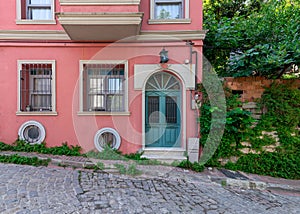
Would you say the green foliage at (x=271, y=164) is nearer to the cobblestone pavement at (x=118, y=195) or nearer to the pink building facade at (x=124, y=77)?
the cobblestone pavement at (x=118, y=195)

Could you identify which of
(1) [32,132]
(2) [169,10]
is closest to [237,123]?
(2) [169,10]

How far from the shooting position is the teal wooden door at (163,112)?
5461 mm

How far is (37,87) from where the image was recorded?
5.70 m

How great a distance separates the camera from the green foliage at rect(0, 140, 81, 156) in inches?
206

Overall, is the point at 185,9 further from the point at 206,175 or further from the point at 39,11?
the point at 206,175

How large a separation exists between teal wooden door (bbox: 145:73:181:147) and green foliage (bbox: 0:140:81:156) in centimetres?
224

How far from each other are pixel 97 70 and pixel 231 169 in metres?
4.88

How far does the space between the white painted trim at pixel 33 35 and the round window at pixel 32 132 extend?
249 cm

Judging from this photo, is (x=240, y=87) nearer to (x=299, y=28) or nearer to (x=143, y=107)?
(x=299, y=28)

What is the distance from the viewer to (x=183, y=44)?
208 inches

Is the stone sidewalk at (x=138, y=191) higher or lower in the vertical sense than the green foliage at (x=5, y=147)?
lower

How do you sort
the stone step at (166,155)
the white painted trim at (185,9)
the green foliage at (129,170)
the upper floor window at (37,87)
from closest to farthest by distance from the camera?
the green foliage at (129,170), the stone step at (166,155), the white painted trim at (185,9), the upper floor window at (37,87)

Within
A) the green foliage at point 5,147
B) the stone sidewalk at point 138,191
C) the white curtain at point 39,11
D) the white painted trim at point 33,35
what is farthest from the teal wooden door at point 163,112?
the green foliage at point 5,147

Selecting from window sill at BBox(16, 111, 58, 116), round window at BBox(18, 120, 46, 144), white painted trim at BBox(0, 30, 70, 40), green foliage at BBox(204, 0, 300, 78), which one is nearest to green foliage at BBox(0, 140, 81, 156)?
round window at BBox(18, 120, 46, 144)
